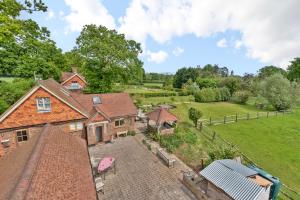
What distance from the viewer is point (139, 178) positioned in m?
13.4

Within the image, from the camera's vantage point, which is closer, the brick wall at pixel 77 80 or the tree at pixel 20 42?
the tree at pixel 20 42

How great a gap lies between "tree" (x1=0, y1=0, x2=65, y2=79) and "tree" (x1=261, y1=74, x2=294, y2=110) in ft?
157

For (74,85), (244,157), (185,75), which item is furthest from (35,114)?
(185,75)

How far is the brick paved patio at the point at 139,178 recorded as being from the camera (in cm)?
1173

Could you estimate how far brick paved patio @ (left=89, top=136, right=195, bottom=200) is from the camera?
38.5 feet

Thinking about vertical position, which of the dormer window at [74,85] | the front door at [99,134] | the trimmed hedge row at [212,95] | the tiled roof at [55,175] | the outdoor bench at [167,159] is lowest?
the outdoor bench at [167,159]

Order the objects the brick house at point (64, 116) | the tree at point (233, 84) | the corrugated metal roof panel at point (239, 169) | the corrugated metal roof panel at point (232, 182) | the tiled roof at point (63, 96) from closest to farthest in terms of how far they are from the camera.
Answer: the corrugated metal roof panel at point (232, 182) → the corrugated metal roof panel at point (239, 169) → the brick house at point (64, 116) → the tiled roof at point (63, 96) → the tree at point (233, 84)

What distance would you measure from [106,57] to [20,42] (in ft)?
34.4

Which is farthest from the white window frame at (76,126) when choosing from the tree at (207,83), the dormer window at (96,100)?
the tree at (207,83)

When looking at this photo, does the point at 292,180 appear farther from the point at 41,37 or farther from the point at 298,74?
the point at 298,74

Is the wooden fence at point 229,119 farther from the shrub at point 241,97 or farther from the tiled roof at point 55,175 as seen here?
the tiled roof at point 55,175

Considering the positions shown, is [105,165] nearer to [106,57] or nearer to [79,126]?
[79,126]

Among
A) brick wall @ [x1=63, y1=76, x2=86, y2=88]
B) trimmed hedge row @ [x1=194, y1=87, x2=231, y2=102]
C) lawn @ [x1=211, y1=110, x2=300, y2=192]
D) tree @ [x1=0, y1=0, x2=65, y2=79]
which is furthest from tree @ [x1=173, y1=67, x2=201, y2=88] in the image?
tree @ [x1=0, y1=0, x2=65, y2=79]

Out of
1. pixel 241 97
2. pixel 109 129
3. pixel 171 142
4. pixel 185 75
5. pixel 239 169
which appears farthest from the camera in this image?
pixel 185 75
